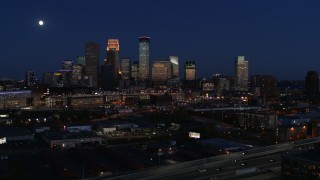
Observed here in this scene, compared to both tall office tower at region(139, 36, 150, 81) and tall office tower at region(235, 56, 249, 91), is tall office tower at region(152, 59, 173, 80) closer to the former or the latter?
tall office tower at region(139, 36, 150, 81)

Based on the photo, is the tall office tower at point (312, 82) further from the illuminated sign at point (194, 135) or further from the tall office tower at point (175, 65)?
the illuminated sign at point (194, 135)

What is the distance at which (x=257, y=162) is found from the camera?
9.12m

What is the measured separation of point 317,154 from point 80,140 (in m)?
6.82

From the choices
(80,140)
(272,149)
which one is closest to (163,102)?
(80,140)

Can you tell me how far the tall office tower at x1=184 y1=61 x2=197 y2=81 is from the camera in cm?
5456

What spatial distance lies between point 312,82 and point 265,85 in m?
5.36

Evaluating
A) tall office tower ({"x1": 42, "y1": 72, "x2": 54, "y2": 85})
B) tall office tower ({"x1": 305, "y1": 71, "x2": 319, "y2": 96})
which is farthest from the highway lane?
tall office tower ({"x1": 42, "y1": 72, "x2": 54, "y2": 85})

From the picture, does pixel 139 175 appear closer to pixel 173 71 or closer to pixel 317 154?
pixel 317 154

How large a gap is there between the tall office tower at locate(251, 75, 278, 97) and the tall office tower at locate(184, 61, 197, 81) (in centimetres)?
1187

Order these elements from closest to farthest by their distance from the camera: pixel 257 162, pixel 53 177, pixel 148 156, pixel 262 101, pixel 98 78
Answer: pixel 53 177 → pixel 257 162 → pixel 148 156 → pixel 262 101 → pixel 98 78

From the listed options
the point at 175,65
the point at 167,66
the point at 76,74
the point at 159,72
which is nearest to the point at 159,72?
the point at 159,72

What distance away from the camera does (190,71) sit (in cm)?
5475

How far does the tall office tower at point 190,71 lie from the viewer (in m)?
→ 54.6

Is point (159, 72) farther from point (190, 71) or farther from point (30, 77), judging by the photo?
point (30, 77)
